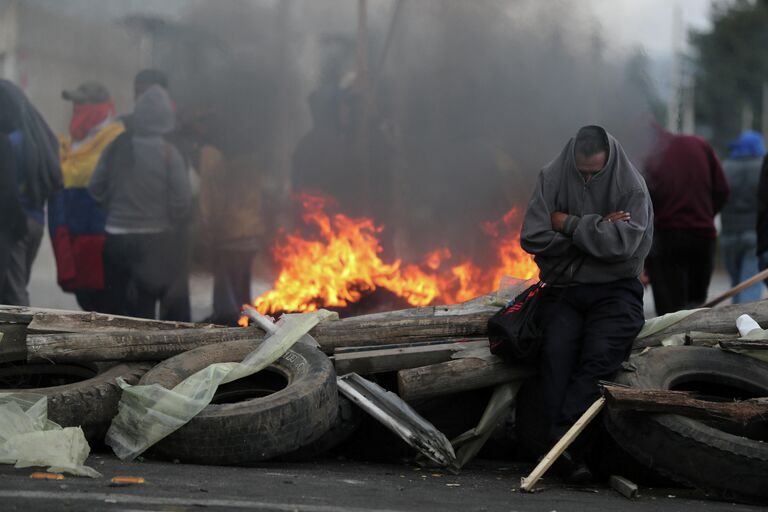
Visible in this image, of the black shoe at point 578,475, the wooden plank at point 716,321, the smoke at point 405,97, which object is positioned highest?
the smoke at point 405,97

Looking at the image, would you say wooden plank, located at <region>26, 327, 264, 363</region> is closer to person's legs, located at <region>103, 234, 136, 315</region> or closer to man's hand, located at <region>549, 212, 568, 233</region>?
man's hand, located at <region>549, 212, 568, 233</region>

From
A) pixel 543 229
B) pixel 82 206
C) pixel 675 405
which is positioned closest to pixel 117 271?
pixel 82 206

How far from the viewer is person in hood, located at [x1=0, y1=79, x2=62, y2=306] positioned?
9.34m

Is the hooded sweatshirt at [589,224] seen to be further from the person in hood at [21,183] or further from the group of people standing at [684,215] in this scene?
the person in hood at [21,183]

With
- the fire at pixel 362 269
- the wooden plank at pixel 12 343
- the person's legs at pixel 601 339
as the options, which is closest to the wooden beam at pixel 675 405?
the person's legs at pixel 601 339

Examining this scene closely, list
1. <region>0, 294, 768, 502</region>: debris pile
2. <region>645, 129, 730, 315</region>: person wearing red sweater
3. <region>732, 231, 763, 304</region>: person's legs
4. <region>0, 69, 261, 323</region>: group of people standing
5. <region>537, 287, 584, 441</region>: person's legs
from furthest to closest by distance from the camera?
<region>732, 231, 763, 304</region>: person's legs → <region>0, 69, 261, 323</region>: group of people standing → <region>645, 129, 730, 315</region>: person wearing red sweater → <region>537, 287, 584, 441</region>: person's legs → <region>0, 294, 768, 502</region>: debris pile

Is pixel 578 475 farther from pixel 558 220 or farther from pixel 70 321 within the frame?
pixel 70 321

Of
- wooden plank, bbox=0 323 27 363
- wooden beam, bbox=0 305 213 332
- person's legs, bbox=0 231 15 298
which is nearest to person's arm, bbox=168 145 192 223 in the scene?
person's legs, bbox=0 231 15 298

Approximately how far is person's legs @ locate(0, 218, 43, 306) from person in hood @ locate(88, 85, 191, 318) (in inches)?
25.2

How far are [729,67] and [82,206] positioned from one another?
104 feet

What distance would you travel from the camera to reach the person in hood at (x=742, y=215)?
1161 cm

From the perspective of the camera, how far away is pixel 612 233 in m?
5.41

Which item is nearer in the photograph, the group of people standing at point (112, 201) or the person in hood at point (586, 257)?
the person in hood at point (586, 257)

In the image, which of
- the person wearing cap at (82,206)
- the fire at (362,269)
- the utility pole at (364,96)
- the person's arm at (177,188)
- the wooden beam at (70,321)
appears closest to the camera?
the wooden beam at (70,321)
